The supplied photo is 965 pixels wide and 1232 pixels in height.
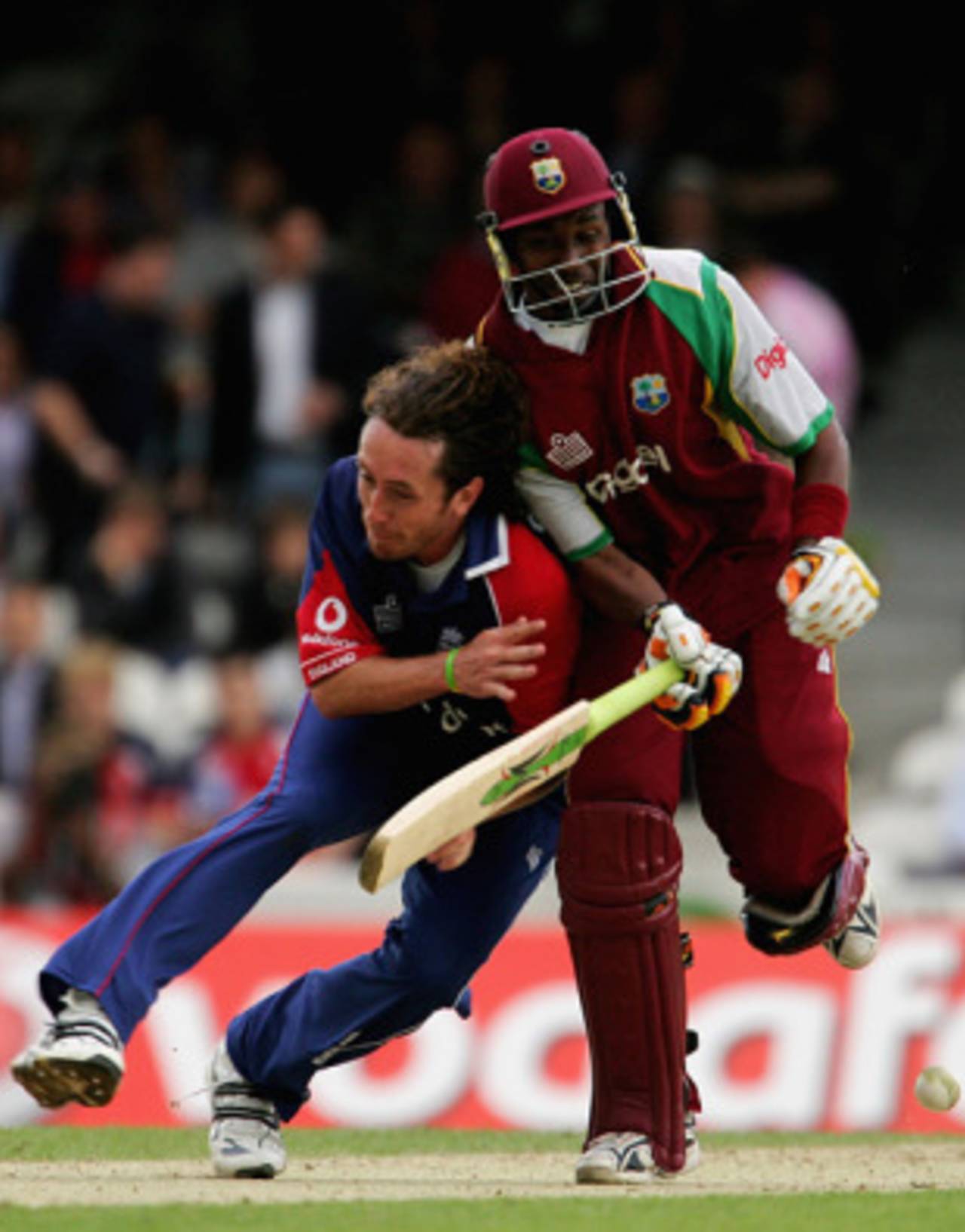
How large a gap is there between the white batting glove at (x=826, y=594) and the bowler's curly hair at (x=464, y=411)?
1.87 ft

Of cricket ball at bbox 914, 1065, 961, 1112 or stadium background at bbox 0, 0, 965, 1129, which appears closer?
cricket ball at bbox 914, 1065, 961, 1112

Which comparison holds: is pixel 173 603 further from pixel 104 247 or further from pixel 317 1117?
pixel 317 1117

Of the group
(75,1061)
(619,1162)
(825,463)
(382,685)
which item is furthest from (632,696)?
(75,1061)

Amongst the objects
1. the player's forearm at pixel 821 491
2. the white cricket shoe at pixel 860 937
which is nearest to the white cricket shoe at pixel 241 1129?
the white cricket shoe at pixel 860 937

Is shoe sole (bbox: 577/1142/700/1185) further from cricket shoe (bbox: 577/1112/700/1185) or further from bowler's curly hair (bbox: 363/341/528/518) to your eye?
bowler's curly hair (bbox: 363/341/528/518)

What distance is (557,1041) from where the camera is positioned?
8914 millimetres

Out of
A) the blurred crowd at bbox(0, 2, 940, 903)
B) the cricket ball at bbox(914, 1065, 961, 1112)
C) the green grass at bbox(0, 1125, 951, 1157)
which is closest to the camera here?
the cricket ball at bbox(914, 1065, 961, 1112)

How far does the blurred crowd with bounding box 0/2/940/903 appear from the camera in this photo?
1058 centimetres

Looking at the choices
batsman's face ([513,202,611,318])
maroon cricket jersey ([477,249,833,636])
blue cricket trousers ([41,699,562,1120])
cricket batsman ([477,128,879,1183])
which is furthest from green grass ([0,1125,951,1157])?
batsman's face ([513,202,611,318])

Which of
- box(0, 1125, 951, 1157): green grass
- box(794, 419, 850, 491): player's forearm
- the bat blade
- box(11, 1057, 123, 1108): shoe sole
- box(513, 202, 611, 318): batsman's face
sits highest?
→ box(513, 202, 611, 318): batsman's face

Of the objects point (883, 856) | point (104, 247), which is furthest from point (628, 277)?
point (104, 247)

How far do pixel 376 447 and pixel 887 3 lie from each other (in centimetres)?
736

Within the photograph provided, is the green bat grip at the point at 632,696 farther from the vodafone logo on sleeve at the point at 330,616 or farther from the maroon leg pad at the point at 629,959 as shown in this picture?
the vodafone logo on sleeve at the point at 330,616

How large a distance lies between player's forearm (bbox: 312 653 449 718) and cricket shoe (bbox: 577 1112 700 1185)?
96 cm
